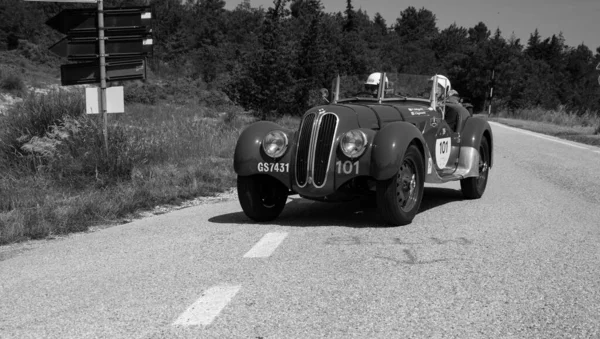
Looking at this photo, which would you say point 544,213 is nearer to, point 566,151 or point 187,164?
point 187,164

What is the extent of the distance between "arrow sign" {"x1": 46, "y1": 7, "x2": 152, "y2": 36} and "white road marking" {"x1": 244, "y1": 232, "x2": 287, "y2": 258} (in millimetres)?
6152

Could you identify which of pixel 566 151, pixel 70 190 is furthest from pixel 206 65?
pixel 70 190

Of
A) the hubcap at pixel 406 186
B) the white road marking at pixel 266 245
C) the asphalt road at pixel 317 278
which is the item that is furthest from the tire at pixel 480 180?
the white road marking at pixel 266 245

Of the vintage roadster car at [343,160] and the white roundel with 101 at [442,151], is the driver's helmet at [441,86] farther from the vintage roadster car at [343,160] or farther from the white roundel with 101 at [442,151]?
the vintage roadster car at [343,160]

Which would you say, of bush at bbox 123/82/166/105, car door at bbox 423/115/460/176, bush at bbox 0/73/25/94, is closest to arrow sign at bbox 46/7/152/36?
car door at bbox 423/115/460/176

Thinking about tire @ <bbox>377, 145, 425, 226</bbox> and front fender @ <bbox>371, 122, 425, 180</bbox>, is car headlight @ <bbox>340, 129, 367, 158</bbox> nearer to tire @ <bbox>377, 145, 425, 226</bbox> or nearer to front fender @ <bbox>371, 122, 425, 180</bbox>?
front fender @ <bbox>371, 122, 425, 180</bbox>

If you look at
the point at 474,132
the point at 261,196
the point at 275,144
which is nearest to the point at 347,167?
the point at 275,144

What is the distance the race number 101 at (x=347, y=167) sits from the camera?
280 inches

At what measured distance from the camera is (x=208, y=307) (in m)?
4.35

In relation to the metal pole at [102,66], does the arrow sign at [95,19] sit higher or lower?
higher

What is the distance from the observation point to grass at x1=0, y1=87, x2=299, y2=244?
8242 mm

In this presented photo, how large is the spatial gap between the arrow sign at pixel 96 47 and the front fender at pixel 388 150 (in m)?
5.95

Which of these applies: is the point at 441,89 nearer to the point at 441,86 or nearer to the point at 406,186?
the point at 441,86

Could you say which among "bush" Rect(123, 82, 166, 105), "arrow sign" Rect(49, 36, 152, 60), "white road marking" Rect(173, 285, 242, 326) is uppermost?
"arrow sign" Rect(49, 36, 152, 60)
